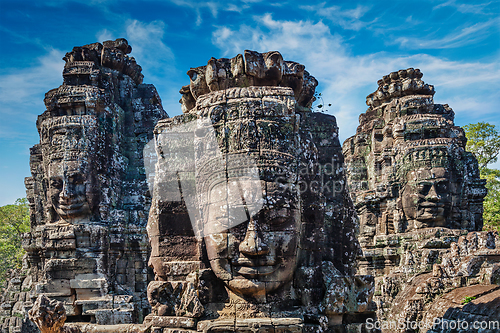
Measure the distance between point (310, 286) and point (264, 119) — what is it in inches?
77.9

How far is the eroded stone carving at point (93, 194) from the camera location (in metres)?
9.80

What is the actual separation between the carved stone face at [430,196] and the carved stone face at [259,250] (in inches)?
362

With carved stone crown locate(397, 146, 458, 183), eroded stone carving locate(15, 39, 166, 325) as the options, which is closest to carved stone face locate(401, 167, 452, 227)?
carved stone crown locate(397, 146, 458, 183)

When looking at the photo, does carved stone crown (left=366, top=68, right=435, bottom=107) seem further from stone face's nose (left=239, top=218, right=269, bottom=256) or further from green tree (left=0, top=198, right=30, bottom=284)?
green tree (left=0, top=198, right=30, bottom=284)

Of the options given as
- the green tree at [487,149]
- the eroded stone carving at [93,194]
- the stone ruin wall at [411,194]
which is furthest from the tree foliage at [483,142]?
the eroded stone carving at [93,194]

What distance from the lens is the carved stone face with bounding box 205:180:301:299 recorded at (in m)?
4.62

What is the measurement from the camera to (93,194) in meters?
10.3

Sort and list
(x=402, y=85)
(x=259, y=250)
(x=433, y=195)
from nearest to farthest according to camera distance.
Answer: (x=259, y=250) < (x=433, y=195) < (x=402, y=85)

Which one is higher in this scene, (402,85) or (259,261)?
(402,85)

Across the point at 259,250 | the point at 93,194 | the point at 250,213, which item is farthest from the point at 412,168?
the point at 259,250

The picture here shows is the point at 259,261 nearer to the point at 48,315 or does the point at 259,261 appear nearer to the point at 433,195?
the point at 48,315

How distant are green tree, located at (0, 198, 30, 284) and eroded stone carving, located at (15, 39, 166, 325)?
12.7m

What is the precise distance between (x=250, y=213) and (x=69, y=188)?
22.6 ft

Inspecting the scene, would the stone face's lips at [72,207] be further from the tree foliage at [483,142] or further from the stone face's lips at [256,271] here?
the tree foliage at [483,142]
